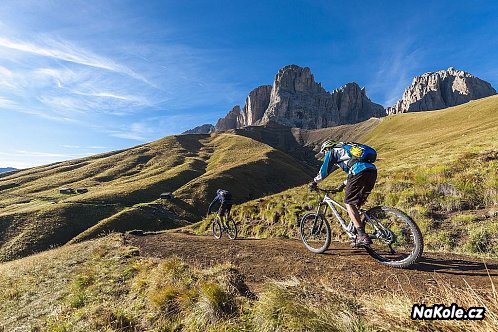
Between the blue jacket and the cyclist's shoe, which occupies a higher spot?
the blue jacket

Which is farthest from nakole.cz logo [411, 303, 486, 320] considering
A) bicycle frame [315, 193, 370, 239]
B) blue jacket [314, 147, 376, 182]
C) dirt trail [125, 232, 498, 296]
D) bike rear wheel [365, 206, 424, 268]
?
bicycle frame [315, 193, 370, 239]

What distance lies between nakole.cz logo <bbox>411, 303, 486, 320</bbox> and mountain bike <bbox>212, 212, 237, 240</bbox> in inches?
549

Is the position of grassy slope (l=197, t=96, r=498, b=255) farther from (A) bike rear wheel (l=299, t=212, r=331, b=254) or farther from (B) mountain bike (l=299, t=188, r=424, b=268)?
(A) bike rear wheel (l=299, t=212, r=331, b=254)

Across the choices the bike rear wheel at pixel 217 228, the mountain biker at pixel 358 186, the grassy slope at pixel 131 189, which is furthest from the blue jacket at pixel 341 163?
the grassy slope at pixel 131 189

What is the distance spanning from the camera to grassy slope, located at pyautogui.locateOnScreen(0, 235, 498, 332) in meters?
4.23

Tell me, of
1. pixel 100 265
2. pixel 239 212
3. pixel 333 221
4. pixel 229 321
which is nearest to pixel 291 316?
pixel 229 321

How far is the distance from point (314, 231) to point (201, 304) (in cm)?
598

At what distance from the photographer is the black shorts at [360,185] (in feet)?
26.6

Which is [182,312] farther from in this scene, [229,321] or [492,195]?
[492,195]

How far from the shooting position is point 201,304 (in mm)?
6117

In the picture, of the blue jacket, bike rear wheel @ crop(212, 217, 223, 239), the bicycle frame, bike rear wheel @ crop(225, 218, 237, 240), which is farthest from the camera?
bike rear wheel @ crop(212, 217, 223, 239)

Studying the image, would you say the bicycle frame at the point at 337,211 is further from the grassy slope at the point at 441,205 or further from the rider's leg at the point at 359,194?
the grassy slope at the point at 441,205

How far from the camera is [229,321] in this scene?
5.55 m

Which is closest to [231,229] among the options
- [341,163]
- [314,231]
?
[314,231]
